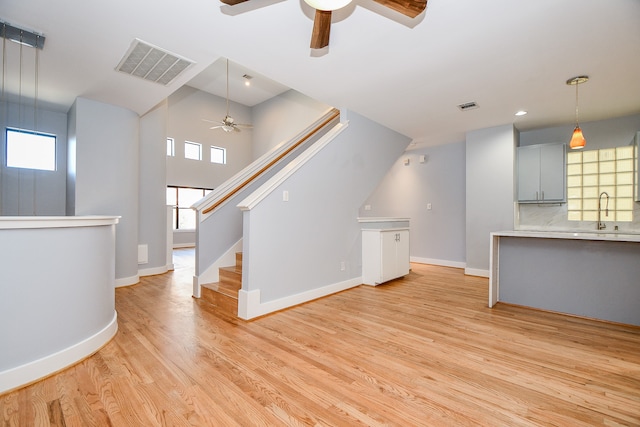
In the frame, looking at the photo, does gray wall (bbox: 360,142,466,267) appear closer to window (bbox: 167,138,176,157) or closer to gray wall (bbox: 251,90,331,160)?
gray wall (bbox: 251,90,331,160)

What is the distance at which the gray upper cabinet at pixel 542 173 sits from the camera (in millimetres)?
4805

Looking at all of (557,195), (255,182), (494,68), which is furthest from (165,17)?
(557,195)

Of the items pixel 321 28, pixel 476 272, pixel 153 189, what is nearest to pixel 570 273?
pixel 476 272

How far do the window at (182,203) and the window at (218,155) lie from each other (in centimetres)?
110

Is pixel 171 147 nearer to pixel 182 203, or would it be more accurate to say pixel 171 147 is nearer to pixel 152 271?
pixel 182 203

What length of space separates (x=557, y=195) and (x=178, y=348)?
6.03 metres

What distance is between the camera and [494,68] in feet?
9.83

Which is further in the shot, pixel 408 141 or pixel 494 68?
pixel 408 141

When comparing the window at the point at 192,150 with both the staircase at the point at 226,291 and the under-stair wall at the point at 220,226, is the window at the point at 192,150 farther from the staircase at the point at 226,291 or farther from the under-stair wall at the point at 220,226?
the staircase at the point at 226,291

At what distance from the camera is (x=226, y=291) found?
337cm

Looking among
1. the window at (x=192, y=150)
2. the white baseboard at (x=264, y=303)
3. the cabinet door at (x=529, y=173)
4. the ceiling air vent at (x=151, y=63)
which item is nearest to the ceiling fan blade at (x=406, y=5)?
the ceiling air vent at (x=151, y=63)

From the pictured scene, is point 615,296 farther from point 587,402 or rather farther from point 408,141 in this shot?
point 408,141

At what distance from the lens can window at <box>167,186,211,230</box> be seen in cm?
902

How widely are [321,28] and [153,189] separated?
4519 millimetres
